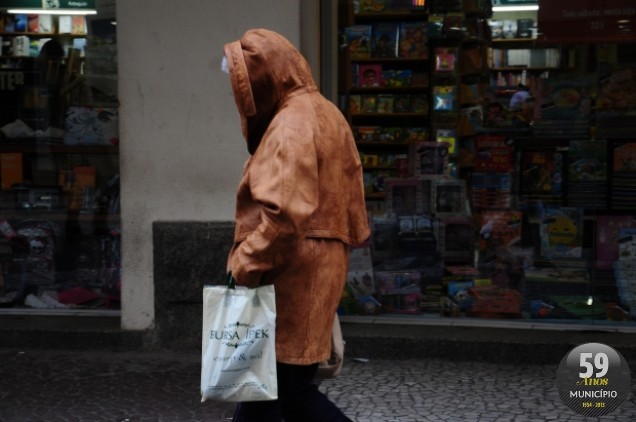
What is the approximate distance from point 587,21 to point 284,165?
364cm

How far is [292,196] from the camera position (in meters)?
3.29

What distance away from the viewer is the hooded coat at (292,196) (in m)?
3.31

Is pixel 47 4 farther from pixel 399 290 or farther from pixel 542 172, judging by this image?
pixel 542 172

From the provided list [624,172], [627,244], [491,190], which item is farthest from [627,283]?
[491,190]

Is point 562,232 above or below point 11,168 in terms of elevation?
below

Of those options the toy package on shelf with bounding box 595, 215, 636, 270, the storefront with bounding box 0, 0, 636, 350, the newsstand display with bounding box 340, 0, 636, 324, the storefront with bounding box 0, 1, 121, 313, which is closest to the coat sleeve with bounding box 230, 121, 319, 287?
the storefront with bounding box 0, 0, 636, 350

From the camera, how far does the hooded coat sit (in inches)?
130

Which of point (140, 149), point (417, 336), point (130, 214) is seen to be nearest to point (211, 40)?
point (140, 149)

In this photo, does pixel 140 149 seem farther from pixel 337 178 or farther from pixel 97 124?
pixel 337 178

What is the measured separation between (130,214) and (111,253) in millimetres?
822

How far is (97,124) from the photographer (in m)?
6.92

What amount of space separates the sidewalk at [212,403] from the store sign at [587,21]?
84.6 inches

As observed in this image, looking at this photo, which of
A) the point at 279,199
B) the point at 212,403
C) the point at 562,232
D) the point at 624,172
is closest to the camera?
the point at 279,199

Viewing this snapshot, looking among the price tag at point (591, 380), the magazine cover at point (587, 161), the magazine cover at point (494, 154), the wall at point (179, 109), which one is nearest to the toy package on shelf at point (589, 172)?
the magazine cover at point (587, 161)
